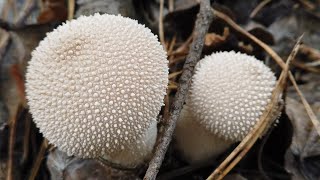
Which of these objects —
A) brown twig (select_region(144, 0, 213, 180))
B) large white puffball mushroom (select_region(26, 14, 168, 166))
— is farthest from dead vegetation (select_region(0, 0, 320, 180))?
large white puffball mushroom (select_region(26, 14, 168, 166))

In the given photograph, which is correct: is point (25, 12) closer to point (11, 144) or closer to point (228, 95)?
point (11, 144)

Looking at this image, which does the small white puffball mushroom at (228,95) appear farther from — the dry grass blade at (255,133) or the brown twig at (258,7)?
the brown twig at (258,7)

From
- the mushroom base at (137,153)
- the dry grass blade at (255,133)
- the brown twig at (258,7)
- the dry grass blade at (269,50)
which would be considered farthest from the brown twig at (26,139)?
the brown twig at (258,7)

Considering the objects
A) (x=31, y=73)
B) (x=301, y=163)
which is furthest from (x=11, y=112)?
(x=301, y=163)

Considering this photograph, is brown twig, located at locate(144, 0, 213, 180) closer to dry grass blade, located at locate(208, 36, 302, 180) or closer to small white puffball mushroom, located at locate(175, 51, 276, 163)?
small white puffball mushroom, located at locate(175, 51, 276, 163)

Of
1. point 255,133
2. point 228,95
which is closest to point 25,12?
point 228,95

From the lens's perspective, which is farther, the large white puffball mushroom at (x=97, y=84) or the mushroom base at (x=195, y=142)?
the mushroom base at (x=195, y=142)

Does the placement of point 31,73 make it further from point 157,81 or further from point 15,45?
point 15,45
